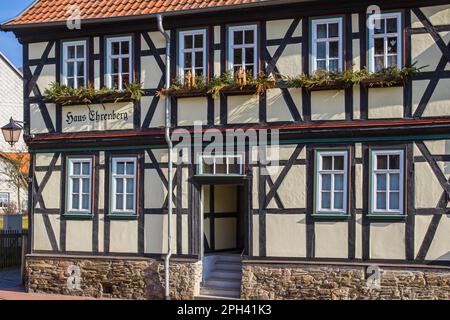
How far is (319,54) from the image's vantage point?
53.4 feet

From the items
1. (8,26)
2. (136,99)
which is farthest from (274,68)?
(8,26)

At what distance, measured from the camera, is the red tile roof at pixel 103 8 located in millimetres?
17391

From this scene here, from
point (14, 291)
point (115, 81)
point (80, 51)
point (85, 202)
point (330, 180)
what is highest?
point (80, 51)

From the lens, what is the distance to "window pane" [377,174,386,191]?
51.6 feet

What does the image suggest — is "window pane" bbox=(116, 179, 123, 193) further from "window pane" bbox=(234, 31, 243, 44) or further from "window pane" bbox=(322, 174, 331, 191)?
"window pane" bbox=(322, 174, 331, 191)

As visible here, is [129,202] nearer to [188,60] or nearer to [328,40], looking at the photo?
[188,60]

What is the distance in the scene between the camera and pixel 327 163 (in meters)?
16.2

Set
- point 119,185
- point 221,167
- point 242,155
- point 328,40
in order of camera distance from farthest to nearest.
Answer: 1. point 119,185
2. point 221,167
3. point 242,155
4. point 328,40

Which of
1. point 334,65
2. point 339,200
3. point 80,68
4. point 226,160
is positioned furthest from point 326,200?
point 80,68

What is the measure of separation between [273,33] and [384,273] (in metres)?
5.45

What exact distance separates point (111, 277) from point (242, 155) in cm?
418

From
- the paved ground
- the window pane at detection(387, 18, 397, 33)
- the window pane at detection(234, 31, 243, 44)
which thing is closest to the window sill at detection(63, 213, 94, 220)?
the paved ground

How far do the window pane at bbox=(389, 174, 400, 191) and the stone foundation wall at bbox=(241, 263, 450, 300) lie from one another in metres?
1.59

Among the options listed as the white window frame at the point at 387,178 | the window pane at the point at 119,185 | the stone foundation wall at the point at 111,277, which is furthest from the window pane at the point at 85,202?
the white window frame at the point at 387,178
